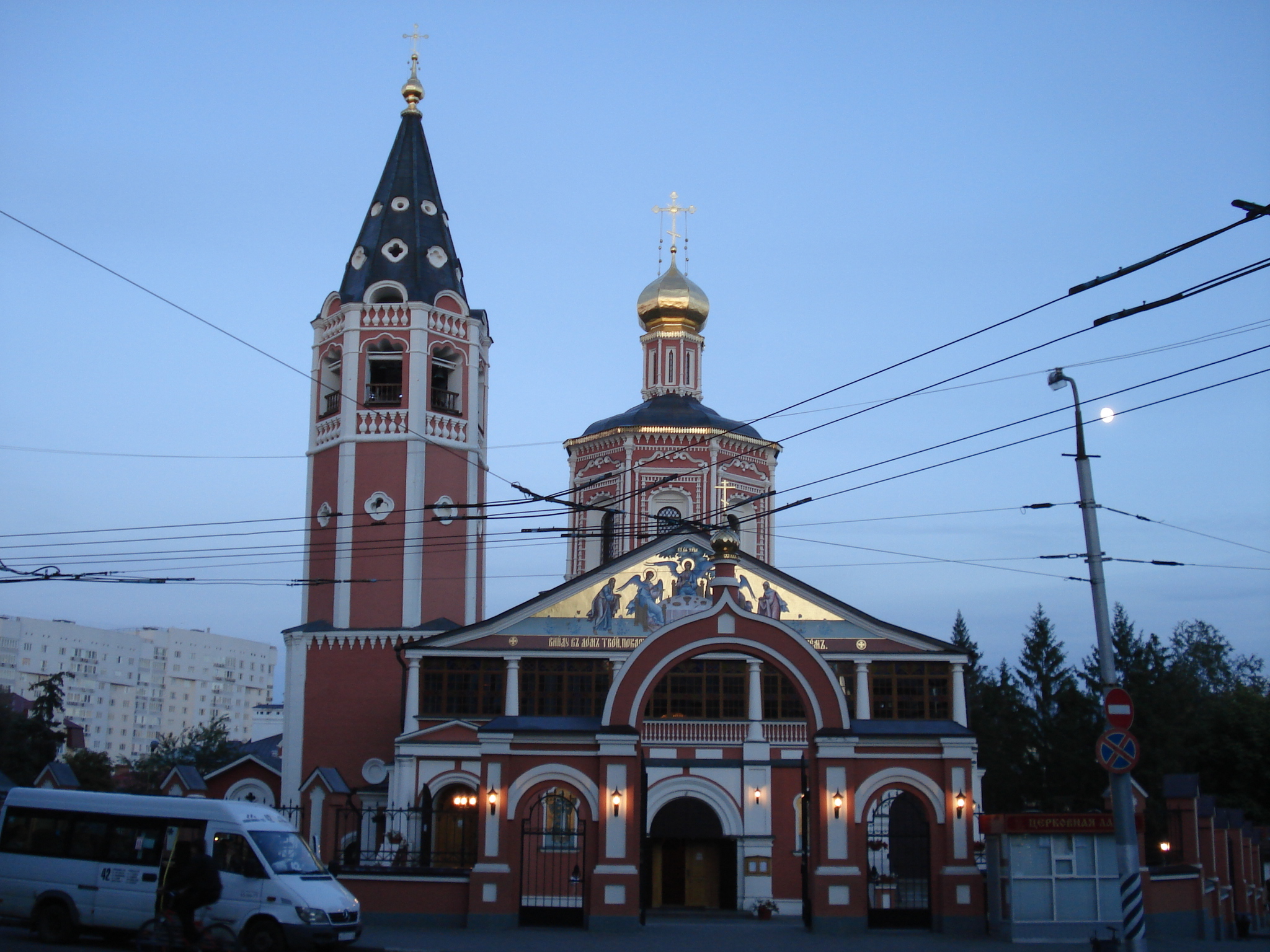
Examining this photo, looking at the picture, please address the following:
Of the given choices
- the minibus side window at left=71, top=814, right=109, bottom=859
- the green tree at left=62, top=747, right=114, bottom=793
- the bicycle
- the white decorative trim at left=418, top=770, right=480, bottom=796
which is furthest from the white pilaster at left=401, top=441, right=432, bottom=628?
the green tree at left=62, top=747, right=114, bottom=793

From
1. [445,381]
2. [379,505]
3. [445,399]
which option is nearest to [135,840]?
[379,505]

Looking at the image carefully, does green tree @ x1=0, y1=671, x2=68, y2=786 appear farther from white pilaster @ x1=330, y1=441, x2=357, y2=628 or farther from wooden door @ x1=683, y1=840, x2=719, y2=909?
wooden door @ x1=683, y1=840, x2=719, y2=909

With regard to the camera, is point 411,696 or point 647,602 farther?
point 647,602

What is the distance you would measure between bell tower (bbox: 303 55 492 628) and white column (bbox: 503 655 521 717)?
299cm

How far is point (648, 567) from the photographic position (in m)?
34.0

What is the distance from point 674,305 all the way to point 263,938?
103ft

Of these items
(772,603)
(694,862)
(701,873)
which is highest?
(772,603)

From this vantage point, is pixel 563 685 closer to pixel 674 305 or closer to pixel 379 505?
pixel 379 505

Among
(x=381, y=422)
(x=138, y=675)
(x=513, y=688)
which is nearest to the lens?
(x=513, y=688)

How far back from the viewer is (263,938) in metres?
16.8

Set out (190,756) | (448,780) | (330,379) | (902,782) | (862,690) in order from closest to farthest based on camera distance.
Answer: (902,782) < (448,780) < (862,690) < (330,379) < (190,756)

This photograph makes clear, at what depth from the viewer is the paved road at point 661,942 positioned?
18.0 metres

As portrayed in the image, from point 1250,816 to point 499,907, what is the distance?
98.4 ft

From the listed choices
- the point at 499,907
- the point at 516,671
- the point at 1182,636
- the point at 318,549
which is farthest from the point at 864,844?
the point at 1182,636
